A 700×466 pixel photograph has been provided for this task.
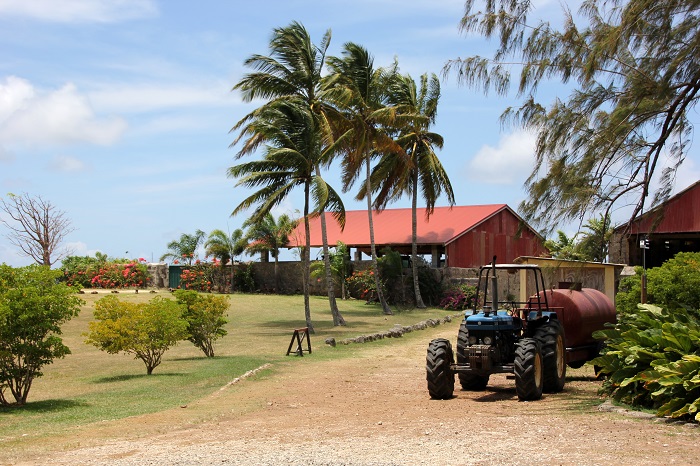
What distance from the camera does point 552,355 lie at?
12.5 metres

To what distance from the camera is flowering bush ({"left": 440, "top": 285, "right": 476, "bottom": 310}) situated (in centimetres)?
3638

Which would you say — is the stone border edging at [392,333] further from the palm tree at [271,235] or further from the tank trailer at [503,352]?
the palm tree at [271,235]

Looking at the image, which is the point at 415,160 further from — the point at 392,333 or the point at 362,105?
the point at 392,333

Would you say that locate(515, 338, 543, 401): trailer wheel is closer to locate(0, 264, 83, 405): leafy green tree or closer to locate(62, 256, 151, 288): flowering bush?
locate(0, 264, 83, 405): leafy green tree

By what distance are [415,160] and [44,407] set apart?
25.8 m

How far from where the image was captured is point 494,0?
11.9 meters

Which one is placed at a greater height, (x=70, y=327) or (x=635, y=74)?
(x=635, y=74)

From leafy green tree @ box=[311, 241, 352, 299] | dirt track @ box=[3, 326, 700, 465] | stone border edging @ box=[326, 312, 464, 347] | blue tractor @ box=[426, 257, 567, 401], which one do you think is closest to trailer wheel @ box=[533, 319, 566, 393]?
blue tractor @ box=[426, 257, 567, 401]

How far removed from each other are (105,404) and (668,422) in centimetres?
893

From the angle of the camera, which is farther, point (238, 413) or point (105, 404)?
point (105, 404)

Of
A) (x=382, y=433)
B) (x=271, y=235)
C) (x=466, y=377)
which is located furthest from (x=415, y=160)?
(x=382, y=433)

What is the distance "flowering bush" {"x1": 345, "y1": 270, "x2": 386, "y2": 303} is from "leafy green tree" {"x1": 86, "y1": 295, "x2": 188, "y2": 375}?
21956 millimetres

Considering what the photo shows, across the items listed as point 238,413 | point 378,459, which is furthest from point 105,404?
point 378,459

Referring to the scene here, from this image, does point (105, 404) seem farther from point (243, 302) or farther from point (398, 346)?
point (243, 302)
